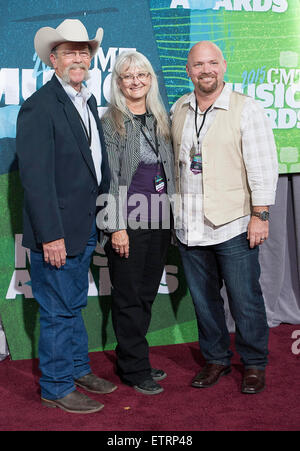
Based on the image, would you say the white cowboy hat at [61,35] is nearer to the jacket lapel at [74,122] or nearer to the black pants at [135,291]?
the jacket lapel at [74,122]

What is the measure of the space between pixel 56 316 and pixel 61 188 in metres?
0.53

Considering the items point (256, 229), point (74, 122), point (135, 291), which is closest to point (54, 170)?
point (74, 122)

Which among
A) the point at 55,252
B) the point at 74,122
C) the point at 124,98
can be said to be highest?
the point at 124,98

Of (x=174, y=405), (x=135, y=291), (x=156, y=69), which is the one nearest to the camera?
(x=174, y=405)

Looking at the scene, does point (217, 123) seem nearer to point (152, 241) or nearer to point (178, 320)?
point (152, 241)

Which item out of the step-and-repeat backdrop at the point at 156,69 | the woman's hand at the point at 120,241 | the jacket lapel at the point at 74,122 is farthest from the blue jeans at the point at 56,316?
the step-and-repeat backdrop at the point at 156,69

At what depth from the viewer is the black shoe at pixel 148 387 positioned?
2516mm

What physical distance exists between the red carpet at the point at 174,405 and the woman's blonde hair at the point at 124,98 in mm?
1178

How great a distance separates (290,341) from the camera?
317 cm

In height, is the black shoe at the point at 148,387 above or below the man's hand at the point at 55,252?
below

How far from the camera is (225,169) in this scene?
241 centimetres

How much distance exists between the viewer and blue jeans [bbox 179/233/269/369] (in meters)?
2.47

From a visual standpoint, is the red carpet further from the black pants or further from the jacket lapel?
the jacket lapel

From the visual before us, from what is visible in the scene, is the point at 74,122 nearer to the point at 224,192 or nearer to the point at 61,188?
the point at 61,188
